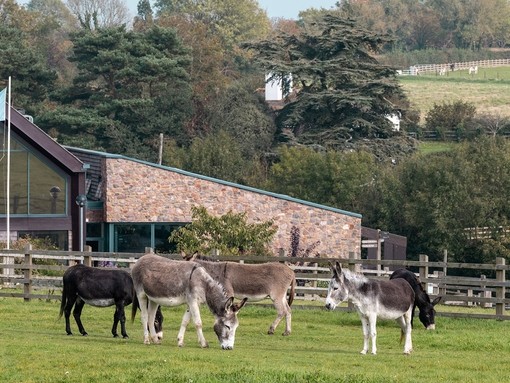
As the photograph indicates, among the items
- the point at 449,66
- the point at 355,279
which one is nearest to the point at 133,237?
the point at 355,279

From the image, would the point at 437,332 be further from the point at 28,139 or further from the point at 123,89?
the point at 123,89

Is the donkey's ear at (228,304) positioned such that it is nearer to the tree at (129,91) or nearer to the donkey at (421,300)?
the donkey at (421,300)

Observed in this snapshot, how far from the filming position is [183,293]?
2366 centimetres

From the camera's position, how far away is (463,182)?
5800 centimetres

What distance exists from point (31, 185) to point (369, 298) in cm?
2558

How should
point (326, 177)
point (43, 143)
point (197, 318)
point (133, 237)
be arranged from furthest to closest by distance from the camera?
point (326, 177)
point (133, 237)
point (43, 143)
point (197, 318)

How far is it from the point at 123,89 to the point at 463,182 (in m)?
31.5

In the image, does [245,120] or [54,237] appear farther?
[245,120]

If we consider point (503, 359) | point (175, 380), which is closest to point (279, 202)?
point (503, 359)

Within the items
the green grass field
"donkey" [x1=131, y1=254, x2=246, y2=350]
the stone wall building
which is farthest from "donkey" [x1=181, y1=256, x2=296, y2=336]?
the stone wall building

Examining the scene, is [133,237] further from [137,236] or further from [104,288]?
[104,288]

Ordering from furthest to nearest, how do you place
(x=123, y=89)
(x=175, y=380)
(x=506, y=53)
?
(x=506, y=53), (x=123, y=89), (x=175, y=380)

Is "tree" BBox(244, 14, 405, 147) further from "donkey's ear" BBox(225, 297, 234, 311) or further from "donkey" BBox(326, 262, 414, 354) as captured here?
"donkey's ear" BBox(225, 297, 234, 311)

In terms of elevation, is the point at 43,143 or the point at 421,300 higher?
the point at 43,143
